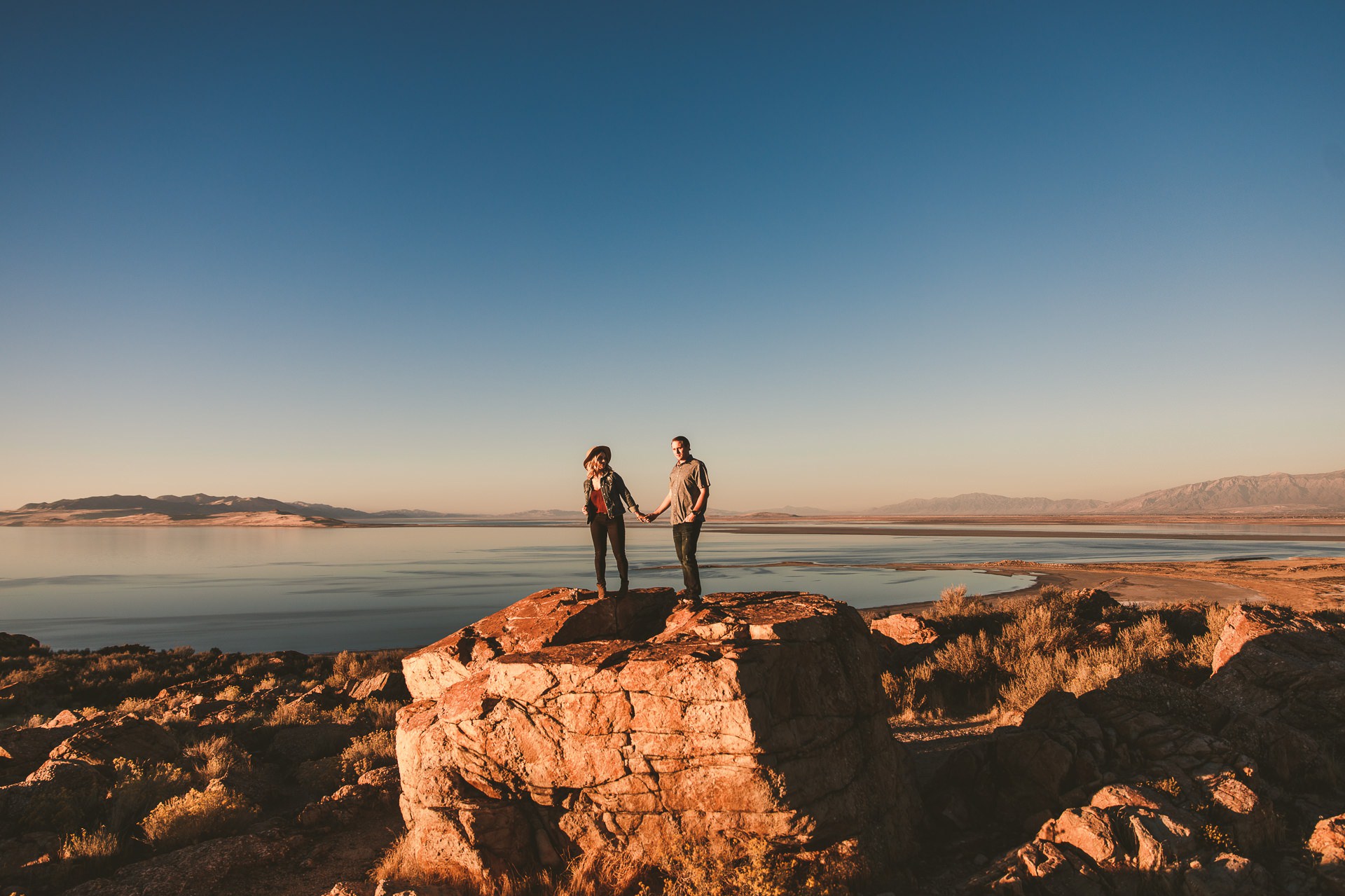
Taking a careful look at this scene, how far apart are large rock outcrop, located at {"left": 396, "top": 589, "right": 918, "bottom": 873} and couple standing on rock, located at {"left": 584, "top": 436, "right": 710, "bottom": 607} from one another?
1.27 m

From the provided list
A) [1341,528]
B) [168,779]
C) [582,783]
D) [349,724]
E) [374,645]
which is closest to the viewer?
[582,783]

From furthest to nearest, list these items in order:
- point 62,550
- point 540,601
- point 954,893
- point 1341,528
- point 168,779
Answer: point 1341,528 < point 62,550 < point 168,779 < point 540,601 < point 954,893

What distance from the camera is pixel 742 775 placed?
5844mm

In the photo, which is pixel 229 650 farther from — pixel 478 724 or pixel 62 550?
pixel 62 550

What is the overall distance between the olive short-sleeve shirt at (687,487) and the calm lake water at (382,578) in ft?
55.4

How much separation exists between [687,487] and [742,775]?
12.2 ft

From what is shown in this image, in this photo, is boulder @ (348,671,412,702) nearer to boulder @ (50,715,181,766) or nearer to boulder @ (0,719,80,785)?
boulder @ (50,715,181,766)

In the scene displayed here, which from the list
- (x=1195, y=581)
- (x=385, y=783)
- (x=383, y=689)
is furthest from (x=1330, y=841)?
(x=1195, y=581)

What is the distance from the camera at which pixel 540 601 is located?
27.4ft

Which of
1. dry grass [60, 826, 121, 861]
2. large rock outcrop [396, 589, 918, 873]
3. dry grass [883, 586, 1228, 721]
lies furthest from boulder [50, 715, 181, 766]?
dry grass [883, 586, 1228, 721]

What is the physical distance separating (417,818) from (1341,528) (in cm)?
12448

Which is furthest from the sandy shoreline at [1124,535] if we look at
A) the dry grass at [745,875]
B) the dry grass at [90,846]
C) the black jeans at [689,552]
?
the dry grass at [90,846]

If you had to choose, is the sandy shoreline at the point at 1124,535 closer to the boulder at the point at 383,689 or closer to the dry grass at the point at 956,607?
the dry grass at the point at 956,607

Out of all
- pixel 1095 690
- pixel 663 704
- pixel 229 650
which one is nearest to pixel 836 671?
pixel 663 704
